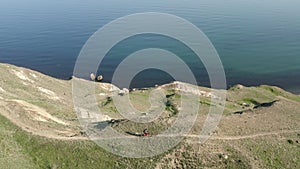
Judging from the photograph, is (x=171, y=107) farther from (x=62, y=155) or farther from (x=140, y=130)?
(x=62, y=155)

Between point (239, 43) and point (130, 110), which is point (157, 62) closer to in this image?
point (239, 43)

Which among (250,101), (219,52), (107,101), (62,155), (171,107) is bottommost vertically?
(250,101)

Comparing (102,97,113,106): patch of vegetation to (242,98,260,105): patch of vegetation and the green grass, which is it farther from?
(242,98,260,105): patch of vegetation

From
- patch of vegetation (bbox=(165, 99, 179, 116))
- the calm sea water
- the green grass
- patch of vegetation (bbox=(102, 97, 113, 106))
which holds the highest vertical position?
the green grass

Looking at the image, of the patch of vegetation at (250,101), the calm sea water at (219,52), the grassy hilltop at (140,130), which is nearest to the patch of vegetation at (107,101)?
the grassy hilltop at (140,130)

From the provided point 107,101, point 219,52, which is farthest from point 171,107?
point 219,52

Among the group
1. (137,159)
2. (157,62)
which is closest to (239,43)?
(157,62)

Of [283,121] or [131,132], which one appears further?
[283,121]

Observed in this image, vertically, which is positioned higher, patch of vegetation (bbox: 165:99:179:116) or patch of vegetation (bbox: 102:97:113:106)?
patch of vegetation (bbox: 165:99:179:116)

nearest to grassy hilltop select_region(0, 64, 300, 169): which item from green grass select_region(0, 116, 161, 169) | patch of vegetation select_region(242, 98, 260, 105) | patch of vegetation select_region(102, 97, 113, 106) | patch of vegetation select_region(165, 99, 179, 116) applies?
green grass select_region(0, 116, 161, 169)

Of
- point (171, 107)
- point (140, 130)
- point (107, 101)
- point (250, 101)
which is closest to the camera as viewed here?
point (140, 130)

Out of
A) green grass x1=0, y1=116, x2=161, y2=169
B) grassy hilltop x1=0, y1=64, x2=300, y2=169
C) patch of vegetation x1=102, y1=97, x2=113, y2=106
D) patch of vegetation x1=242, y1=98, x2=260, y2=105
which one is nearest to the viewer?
green grass x1=0, y1=116, x2=161, y2=169
